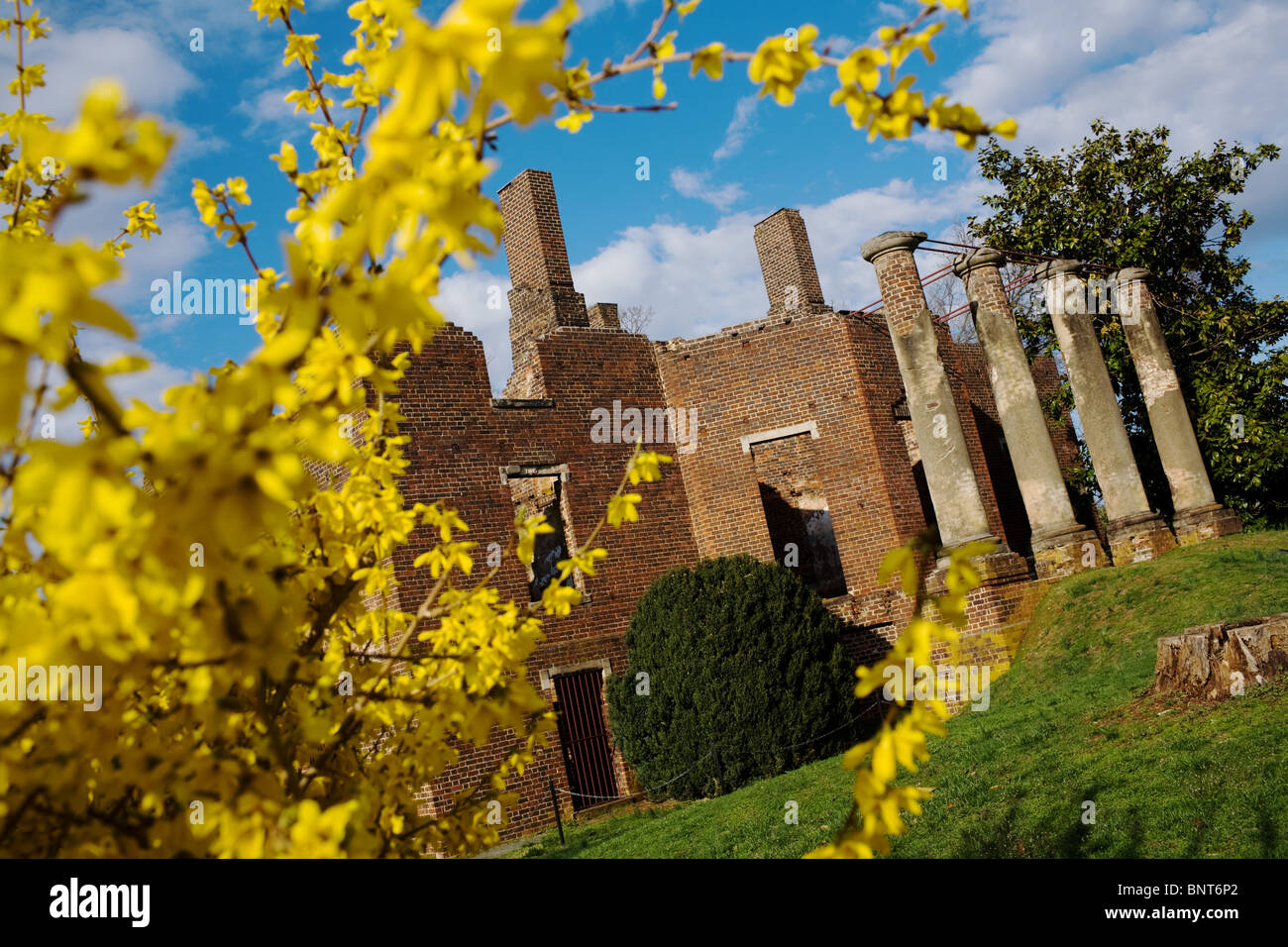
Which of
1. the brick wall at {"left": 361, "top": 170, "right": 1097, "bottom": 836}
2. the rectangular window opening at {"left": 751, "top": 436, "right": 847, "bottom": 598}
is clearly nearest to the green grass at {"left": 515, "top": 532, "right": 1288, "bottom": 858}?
the brick wall at {"left": 361, "top": 170, "right": 1097, "bottom": 836}

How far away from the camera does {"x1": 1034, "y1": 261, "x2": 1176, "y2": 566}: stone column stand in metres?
15.7

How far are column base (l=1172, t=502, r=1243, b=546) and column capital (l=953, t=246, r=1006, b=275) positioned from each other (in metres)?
5.67

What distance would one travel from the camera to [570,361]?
651 inches

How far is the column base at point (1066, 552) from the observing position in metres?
14.8

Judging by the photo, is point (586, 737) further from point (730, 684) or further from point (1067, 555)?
point (1067, 555)

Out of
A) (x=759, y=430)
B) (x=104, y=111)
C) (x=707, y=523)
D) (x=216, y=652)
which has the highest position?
(x=759, y=430)

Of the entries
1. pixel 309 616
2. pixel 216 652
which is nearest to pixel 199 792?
pixel 216 652

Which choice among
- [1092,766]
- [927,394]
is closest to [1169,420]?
[927,394]

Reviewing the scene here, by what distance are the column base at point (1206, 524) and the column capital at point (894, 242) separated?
22.4 feet

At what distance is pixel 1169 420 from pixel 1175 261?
4.72 m

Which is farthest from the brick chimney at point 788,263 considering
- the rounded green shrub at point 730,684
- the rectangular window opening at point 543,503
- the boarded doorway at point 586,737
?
the boarded doorway at point 586,737
